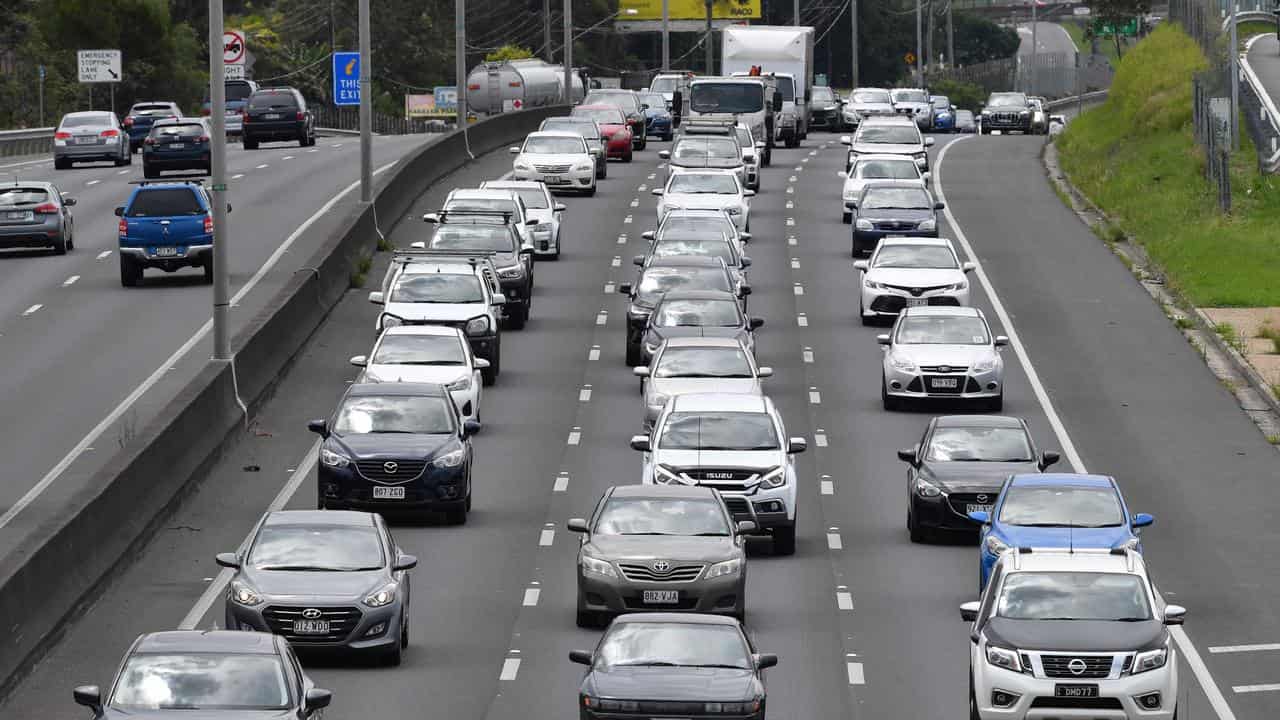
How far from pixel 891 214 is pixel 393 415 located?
22185 millimetres

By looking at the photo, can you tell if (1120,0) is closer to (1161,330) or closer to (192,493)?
(1161,330)

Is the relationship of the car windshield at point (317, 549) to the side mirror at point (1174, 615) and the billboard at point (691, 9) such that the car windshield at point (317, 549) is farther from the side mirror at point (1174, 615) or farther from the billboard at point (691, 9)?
the billboard at point (691, 9)

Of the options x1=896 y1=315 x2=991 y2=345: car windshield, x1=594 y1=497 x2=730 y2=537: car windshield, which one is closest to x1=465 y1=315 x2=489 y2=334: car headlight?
x1=896 y1=315 x2=991 y2=345: car windshield

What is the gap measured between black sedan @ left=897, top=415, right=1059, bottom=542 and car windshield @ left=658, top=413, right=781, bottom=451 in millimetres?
1652

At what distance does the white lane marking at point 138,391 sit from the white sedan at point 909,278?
37.1 feet

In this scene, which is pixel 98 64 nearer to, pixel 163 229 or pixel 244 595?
pixel 163 229

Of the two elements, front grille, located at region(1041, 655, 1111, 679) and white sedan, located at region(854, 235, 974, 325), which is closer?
front grille, located at region(1041, 655, 1111, 679)

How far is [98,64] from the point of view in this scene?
263ft

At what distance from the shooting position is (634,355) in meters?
37.2

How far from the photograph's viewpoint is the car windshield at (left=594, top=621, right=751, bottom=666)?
17.0 metres

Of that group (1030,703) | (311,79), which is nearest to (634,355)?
(1030,703)

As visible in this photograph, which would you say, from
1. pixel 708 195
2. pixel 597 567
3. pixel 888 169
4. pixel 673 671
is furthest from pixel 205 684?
pixel 888 169

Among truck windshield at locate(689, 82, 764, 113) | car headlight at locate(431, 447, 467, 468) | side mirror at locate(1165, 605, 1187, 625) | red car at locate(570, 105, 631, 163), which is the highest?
truck windshield at locate(689, 82, 764, 113)

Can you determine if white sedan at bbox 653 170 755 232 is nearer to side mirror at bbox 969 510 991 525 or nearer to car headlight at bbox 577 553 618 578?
side mirror at bbox 969 510 991 525
